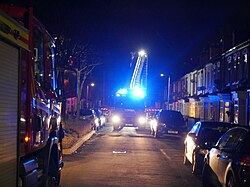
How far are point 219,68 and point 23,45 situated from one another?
124 ft

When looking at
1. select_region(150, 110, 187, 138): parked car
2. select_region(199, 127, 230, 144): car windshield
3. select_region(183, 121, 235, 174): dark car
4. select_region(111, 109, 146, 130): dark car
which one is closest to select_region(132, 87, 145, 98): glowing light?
select_region(111, 109, 146, 130): dark car

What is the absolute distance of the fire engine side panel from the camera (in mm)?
5355

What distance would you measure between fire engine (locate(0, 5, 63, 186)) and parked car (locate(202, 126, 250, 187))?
3.21m

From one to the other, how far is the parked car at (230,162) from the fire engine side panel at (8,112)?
153 inches

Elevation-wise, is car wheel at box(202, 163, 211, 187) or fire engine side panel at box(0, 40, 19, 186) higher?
fire engine side panel at box(0, 40, 19, 186)

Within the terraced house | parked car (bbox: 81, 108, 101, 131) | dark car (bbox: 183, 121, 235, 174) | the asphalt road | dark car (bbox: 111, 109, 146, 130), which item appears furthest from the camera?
parked car (bbox: 81, 108, 101, 131)

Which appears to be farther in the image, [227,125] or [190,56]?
[190,56]

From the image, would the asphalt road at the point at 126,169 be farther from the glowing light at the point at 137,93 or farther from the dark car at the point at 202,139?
the glowing light at the point at 137,93

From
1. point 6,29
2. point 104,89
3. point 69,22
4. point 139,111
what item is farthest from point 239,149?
point 104,89

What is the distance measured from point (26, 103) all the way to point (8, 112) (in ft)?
3.14

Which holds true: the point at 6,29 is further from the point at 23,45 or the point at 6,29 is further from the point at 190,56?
the point at 190,56

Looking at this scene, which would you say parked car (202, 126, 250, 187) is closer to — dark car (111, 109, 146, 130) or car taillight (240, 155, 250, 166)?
car taillight (240, 155, 250, 166)

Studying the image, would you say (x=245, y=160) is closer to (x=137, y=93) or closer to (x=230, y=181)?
(x=230, y=181)

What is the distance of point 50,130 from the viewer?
8.68 m
